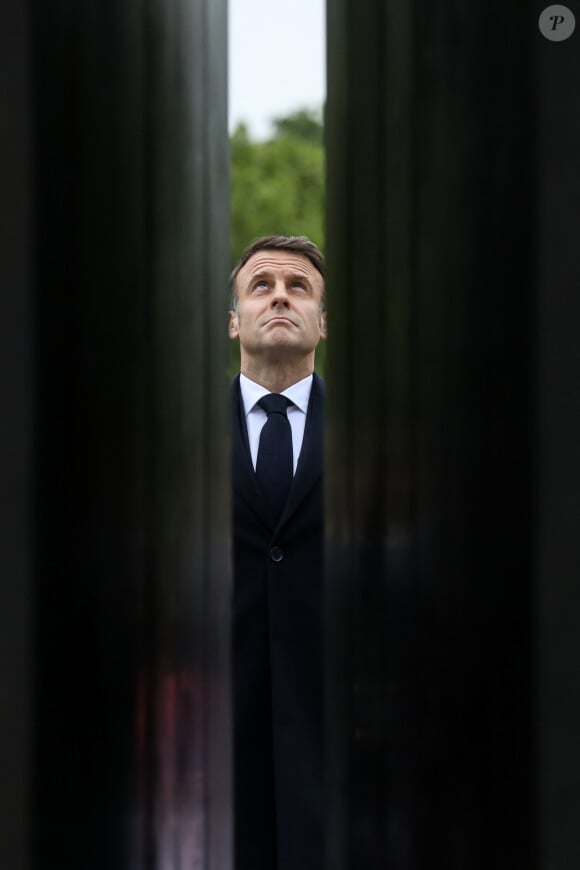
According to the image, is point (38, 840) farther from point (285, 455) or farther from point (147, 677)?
point (285, 455)

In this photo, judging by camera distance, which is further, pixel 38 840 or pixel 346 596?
pixel 346 596

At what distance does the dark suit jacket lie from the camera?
211 cm

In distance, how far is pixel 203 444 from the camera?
169 cm

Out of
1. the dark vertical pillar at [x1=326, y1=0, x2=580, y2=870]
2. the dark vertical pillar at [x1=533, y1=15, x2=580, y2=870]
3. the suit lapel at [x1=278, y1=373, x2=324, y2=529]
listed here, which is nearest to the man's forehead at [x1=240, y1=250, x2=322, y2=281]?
the suit lapel at [x1=278, y1=373, x2=324, y2=529]

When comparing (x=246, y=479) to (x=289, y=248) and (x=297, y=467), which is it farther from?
(x=289, y=248)

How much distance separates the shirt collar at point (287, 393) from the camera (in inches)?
94.1

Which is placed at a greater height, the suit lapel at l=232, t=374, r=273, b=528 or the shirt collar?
the shirt collar

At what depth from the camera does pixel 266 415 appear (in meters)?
2.39

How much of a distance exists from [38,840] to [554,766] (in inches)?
28.4

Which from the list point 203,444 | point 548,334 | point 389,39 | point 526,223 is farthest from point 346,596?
point 389,39

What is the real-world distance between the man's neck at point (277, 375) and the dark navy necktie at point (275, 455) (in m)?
0.03

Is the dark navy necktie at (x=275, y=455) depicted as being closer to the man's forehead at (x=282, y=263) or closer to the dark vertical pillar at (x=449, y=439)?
the man's forehead at (x=282, y=263)

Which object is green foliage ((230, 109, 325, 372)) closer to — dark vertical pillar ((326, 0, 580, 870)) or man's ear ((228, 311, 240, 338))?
man's ear ((228, 311, 240, 338))
